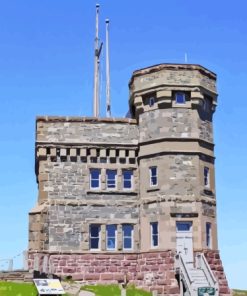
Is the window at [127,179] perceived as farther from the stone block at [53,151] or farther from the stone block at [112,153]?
the stone block at [53,151]

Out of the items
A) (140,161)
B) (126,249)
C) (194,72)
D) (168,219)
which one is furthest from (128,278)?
(194,72)

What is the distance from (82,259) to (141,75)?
1226cm

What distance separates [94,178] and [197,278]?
923 centimetres

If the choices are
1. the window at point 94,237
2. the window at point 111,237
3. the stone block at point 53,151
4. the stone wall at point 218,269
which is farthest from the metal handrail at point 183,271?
the stone block at point 53,151

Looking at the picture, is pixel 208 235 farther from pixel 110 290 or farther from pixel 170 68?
pixel 170 68

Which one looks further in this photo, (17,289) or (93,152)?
(93,152)

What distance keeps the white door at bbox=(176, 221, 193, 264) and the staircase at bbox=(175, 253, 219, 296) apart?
639 mm

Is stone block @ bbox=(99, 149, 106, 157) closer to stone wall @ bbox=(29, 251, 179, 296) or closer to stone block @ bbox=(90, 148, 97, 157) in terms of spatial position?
stone block @ bbox=(90, 148, 97, 157)

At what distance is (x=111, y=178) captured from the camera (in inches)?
1513

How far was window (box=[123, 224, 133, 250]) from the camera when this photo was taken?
3756cm

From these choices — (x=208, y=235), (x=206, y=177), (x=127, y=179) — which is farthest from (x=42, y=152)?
(x=208, y=235)

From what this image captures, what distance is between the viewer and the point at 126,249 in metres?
37.5

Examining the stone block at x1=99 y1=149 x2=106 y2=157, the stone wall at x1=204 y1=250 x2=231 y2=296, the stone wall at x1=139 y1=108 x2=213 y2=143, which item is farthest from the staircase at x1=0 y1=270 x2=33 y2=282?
the stone wall at x1=139 y1=108 x2=213 y2=143

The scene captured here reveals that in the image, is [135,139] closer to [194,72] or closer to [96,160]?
[96,160]
